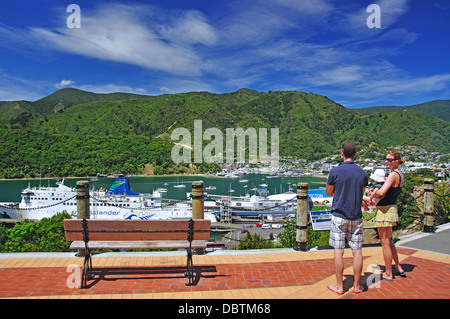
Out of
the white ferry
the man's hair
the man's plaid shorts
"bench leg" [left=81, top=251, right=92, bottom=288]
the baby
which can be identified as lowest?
the white ferry

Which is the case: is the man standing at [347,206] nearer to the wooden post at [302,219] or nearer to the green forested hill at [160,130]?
the wooden post at [302,219]

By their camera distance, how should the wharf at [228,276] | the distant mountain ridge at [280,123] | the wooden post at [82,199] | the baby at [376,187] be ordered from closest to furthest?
the wharf at [228,276] → the baby at [376,187] → the wooden post at [82,199] → the distant mountain ridge at [280,123]

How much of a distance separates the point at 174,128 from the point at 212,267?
167137 mm

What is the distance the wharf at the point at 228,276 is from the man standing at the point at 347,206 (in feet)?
1.43

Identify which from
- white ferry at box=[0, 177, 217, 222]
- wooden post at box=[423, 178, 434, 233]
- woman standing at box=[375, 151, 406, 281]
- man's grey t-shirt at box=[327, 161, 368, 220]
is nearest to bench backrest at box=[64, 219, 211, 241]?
man's grey t-shirt at box=[327, 161, 368, 220]

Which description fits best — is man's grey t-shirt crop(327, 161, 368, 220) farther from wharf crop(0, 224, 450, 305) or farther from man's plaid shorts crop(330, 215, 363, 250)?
wharf crop(0, 224, 450, 305)

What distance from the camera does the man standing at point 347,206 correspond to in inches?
140

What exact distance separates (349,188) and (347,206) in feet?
0.66

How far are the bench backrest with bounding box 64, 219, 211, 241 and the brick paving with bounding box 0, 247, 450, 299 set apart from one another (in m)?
0.56

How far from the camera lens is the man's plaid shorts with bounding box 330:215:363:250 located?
11.8 ft

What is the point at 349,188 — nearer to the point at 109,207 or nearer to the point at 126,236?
the point at 126,236

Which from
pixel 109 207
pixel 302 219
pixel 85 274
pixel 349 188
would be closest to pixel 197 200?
pixel 302 219

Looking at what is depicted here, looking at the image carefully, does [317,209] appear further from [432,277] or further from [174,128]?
[174,128]

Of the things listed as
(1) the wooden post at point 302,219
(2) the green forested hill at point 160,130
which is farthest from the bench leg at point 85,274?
(2) the green forested hill at point 160,130
